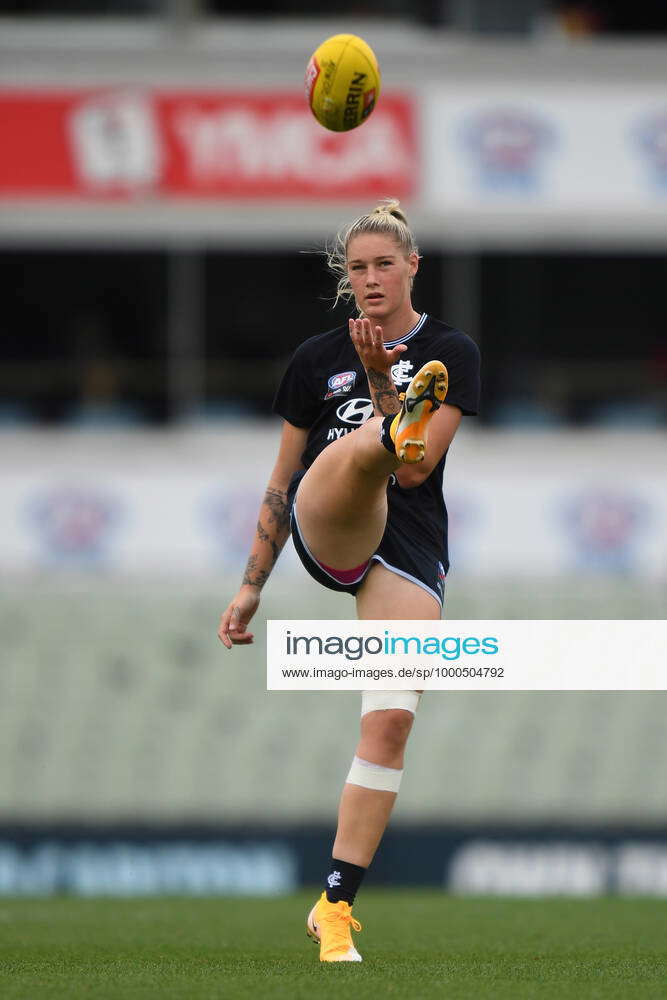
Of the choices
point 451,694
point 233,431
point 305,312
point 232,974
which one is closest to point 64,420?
point 233,431

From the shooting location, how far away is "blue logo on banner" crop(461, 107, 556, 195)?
14.0 meters

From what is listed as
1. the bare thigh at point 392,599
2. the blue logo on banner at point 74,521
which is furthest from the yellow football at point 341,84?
the blue logo on banner at point 74,521

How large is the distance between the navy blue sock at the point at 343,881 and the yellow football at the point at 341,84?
224 cm

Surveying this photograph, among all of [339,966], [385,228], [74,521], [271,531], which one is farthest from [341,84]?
[74,521]

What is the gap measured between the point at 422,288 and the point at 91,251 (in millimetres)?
3067

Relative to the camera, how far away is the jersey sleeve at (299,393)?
16.1 ft

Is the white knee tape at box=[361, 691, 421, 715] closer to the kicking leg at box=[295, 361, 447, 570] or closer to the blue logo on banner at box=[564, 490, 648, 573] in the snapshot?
the kicking leg at box=[295, 361, 447, 570]

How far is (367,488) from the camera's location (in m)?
4.47

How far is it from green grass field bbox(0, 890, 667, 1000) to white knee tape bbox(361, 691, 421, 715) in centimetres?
67

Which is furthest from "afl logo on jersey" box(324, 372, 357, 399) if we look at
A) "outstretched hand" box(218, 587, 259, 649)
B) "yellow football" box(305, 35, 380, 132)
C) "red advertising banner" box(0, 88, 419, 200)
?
"red advertising banner" box(0, 88, 419, 200)

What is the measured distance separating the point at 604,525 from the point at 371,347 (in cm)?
945

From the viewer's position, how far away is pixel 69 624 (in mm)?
10008

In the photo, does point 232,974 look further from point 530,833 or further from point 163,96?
point 163,96

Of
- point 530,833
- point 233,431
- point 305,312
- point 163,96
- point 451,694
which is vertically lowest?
point 530,833
